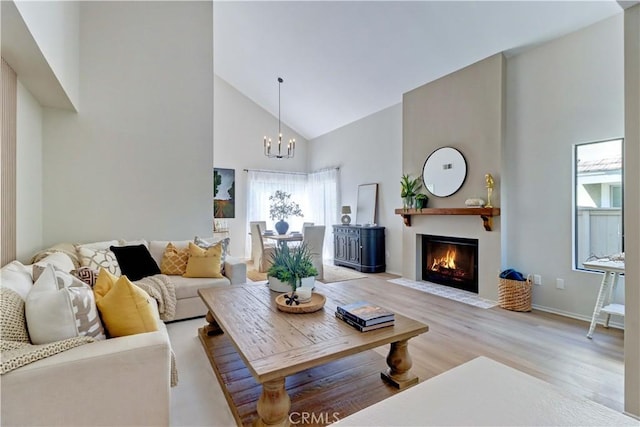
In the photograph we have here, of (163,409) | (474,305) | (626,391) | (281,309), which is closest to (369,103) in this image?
(474,305)

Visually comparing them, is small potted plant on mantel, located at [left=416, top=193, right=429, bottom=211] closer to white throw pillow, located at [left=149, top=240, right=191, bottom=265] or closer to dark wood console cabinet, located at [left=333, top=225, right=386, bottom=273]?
dark wood console cabinet, located at [left=333, top=225, right=386, bottom=273]

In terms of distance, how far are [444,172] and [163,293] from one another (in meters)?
3.95

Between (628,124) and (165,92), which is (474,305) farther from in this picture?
(165,92)

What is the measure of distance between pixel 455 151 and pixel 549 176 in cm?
119

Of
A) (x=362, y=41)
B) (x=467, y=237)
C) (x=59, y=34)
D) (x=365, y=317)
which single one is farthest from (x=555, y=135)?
(x=59, y=34)

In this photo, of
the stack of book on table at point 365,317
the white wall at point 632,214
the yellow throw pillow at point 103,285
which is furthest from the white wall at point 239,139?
the white wall at point 632,214

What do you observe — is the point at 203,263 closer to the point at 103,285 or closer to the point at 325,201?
the point at 103,285

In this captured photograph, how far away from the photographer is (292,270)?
2297 millimetres

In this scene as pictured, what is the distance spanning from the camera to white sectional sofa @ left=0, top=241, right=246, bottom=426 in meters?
1.23

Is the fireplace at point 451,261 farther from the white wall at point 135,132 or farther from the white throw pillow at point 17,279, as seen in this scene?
the white throw pillow at point 17,279

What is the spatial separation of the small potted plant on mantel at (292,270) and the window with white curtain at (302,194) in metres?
4.72

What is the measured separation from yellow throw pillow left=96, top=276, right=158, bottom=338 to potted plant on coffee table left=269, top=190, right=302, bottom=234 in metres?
4.43

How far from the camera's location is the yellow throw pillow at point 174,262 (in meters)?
3.54

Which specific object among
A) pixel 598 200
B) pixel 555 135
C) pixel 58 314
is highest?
pixel 555 135
